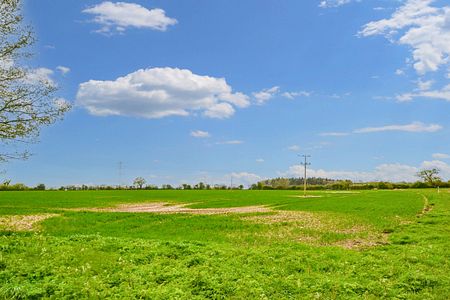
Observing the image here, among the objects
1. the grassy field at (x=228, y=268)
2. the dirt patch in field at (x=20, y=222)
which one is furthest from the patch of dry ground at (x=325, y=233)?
the dirt patch in field at (x=20, y=222)

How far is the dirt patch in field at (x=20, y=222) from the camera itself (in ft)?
94.5

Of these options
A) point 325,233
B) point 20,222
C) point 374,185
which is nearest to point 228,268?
point 325,233

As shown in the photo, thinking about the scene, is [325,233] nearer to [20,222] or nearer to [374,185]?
[20,222]

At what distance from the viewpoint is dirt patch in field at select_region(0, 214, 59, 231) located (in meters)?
28.8

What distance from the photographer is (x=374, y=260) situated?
614 inches

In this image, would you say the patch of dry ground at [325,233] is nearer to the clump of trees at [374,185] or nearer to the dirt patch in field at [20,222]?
the dirt patch in field at [20,222]

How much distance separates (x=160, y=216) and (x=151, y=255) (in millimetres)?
19853

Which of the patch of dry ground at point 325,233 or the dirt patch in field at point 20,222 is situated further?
the dirt patch in field at point 20,222

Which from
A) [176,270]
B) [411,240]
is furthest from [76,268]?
[411,240]

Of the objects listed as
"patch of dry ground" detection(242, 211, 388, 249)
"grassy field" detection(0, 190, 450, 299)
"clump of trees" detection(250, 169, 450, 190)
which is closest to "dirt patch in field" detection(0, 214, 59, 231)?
"grassy field" detection(0, 190, 450, 299)

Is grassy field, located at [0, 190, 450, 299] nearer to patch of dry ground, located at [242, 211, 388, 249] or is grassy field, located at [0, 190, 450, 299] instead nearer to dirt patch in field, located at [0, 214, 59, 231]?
patch of dry ground, located at [242, 211, 388, 249]

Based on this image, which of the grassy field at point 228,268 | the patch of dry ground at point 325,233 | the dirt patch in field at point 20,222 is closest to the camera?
the grassy field at point 228,268

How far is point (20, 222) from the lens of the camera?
32406 millimetres

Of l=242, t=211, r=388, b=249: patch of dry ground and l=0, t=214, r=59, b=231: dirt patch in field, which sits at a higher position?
l=242, t=211, r=388, b=249: patch of dry ground
